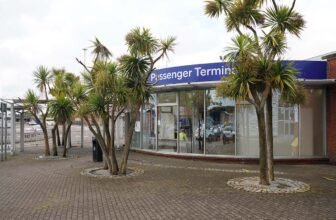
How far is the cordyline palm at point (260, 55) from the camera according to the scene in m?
10.3

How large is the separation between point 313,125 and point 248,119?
8.18 ft

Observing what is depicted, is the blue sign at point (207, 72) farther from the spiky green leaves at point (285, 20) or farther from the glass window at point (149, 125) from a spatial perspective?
the spiky green leaves at point (285, 20)

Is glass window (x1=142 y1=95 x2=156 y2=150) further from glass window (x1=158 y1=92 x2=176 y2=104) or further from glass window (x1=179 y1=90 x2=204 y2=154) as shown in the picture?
glass window (x1=179 y1=90 x2=204 y2=154)

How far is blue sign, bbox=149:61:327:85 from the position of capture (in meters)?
15.1

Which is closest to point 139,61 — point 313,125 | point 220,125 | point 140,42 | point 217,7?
point 140,42

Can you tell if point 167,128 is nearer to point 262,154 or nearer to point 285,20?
point 262,154

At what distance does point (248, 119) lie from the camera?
52.3ft

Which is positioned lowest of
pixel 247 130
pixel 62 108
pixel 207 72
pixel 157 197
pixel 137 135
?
pixel 157 197

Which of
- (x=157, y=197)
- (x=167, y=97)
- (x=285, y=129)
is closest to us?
(x=157, y=197)

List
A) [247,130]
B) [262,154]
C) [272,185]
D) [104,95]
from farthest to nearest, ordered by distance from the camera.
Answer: [247,130] → [104,95] → [262,154] → [272,185]

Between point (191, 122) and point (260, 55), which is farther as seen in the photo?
point (191, 122)

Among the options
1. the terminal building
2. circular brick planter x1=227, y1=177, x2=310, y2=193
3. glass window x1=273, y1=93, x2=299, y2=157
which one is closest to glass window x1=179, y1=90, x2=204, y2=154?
the terminal building

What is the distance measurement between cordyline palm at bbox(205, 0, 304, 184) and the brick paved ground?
1.64 metres

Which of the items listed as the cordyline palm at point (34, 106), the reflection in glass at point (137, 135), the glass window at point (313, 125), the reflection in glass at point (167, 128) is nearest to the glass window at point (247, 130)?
the glass window at point (313, 125)
